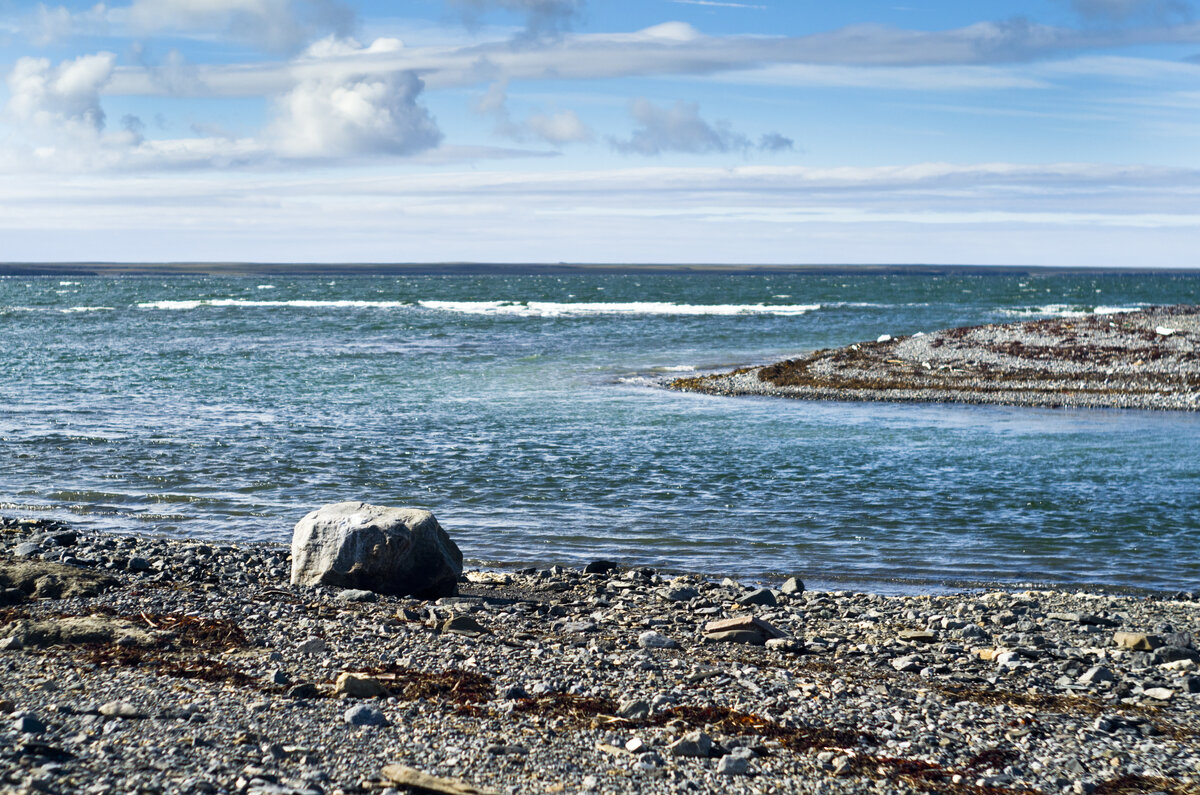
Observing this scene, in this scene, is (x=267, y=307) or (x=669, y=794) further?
(x=267, y=307)

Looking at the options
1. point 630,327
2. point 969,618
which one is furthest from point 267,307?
point 969,618

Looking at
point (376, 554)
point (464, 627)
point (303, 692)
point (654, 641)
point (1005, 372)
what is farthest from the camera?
point (1005, 372)

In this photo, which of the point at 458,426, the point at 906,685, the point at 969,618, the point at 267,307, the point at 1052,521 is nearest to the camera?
the point at 906,685

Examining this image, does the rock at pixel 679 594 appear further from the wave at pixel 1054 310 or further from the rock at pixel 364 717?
the wave at pixel 1054 310

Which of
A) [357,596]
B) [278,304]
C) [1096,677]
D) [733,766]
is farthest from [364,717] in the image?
[278,304]

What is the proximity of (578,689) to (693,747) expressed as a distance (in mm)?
1579

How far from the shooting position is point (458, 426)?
96.0 ft

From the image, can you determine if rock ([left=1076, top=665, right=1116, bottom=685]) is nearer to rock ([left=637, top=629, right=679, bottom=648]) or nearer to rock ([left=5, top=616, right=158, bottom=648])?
rock ([left=637, top=629, right=679, bottom=648])

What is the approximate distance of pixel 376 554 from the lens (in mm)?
12570

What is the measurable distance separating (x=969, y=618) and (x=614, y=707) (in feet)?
17.1

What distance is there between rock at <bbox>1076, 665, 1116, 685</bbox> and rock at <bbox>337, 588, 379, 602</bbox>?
723 centimetres

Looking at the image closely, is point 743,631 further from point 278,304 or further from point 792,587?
point 278,304

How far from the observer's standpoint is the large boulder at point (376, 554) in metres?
12.6

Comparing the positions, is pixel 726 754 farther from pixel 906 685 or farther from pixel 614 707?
pixel 906 685
